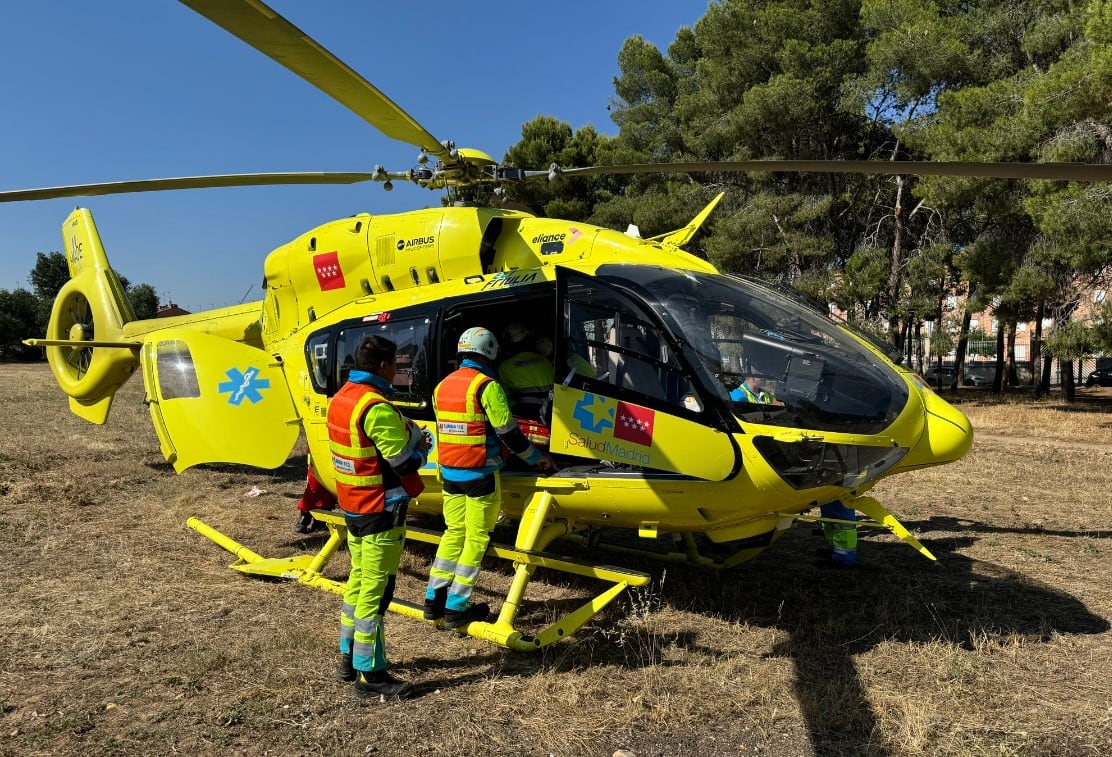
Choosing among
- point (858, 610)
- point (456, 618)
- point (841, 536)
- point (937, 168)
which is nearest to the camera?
point (937, 168)

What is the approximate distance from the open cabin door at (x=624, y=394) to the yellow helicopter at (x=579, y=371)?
0.01 meters

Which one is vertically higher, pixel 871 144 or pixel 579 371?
pixel 871 144

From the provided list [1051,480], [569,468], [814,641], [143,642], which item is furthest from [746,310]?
[1051,480]

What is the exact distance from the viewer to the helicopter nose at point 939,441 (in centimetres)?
399

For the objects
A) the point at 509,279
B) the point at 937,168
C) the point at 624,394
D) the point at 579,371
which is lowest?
the point at 624,394

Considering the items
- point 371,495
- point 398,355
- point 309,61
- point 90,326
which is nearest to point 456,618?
point 371,495

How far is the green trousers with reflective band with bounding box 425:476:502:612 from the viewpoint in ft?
13.6

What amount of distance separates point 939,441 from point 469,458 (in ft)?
9.02

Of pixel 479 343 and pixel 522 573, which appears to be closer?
pixel 479 343

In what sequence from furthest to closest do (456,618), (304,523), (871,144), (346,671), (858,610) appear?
(871,144) → (304,523) → (858,610) → (456,618) → (346,671)

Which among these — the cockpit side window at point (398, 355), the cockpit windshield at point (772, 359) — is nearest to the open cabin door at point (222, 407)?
the cockpit side window at point (398, 355)

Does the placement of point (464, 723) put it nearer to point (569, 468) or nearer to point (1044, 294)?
point (569, 468)

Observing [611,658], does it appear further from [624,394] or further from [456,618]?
[624,394]

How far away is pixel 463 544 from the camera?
4.28 metres
